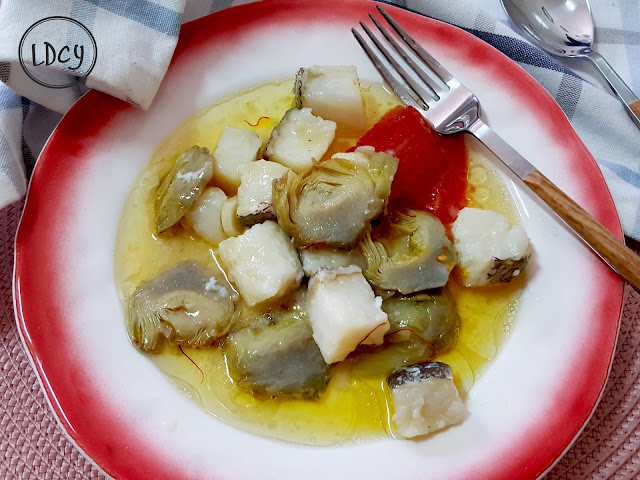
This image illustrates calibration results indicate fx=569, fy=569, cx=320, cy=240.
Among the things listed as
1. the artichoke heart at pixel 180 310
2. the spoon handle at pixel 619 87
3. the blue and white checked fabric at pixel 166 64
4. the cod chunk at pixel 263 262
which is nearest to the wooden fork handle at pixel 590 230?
the blue and white checked fabric at pixel 166 64

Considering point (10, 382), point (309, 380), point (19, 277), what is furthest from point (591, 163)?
point (10, 382)

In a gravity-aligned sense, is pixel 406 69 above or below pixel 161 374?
above

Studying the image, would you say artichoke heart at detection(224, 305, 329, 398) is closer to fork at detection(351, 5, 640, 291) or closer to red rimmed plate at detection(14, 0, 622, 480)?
red rimmed plate at detection(14, 0, 622, 480)

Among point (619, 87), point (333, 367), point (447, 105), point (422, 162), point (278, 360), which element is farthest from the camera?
point (619, 87)

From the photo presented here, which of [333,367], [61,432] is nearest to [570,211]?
[333,367]

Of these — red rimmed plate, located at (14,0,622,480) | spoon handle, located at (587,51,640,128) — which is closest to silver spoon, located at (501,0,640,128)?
spoon handle, located at (587,51,640,128)

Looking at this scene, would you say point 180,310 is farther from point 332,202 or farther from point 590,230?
point 590,230

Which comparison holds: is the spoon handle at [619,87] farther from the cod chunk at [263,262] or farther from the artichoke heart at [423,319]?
the cod chunk at [263,262]

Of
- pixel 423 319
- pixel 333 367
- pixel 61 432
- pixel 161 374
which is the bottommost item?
pixel 61 432
